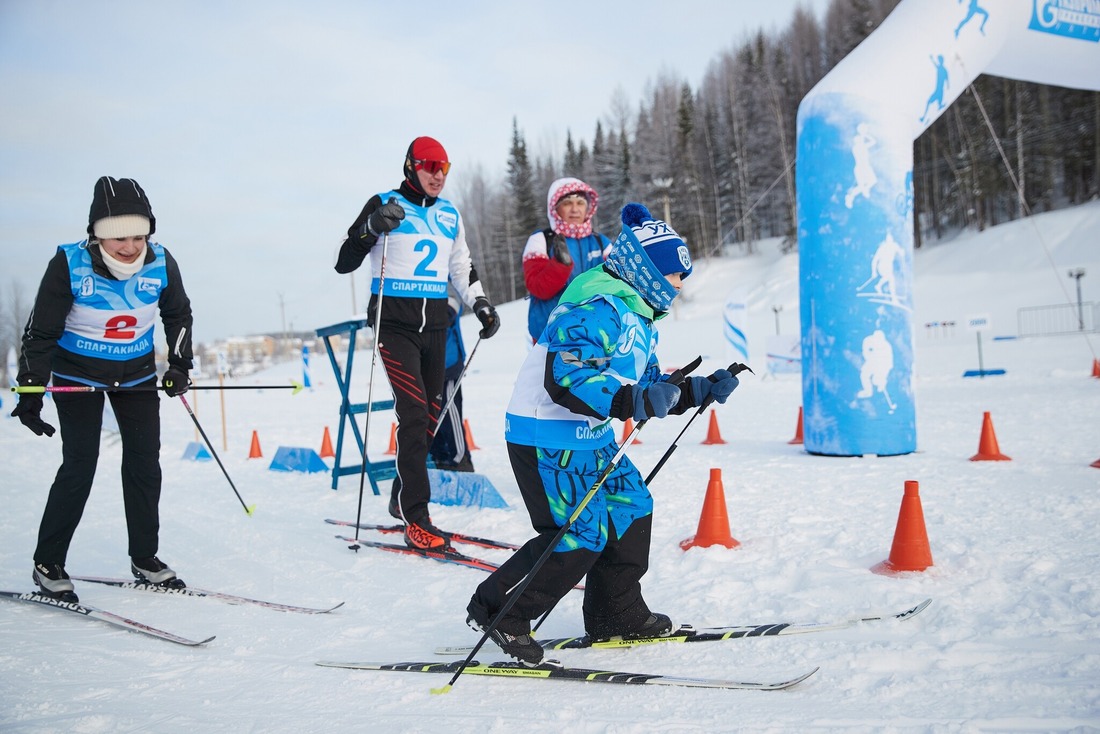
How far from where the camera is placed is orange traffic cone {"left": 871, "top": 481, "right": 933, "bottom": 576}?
3.25 meters

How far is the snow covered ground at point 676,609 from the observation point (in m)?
2.15

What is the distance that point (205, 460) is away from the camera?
27.2 feet

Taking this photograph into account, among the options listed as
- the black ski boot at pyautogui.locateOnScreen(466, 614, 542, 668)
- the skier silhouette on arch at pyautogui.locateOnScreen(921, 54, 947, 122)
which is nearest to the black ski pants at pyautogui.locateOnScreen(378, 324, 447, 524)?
the black ski boot at pyautogui.locateOnScreen(466, 614, 542, 668)

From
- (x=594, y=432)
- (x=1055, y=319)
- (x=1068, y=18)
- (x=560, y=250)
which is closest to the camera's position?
(x=594, y=432)

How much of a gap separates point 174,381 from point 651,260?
105 inches

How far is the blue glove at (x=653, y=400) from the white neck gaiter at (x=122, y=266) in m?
2.64

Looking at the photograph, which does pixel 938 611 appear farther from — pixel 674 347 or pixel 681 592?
pixel 674 347

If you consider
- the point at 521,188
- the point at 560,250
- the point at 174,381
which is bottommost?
the point at 174,381

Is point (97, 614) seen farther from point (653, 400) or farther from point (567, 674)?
point (653, 400)

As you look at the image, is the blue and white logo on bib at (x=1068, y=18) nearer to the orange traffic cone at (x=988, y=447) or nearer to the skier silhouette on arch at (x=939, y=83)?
the skier silhouette on arch at (x=939, y=83)

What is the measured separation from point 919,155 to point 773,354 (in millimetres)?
30813

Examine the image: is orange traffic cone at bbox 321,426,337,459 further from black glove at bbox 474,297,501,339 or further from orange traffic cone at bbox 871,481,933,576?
orange traffic cone at bbox 871,481,933,576

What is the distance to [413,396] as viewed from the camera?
4.39 m

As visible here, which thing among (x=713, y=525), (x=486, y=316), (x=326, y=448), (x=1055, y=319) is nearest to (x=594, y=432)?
(x=713, y=525)
